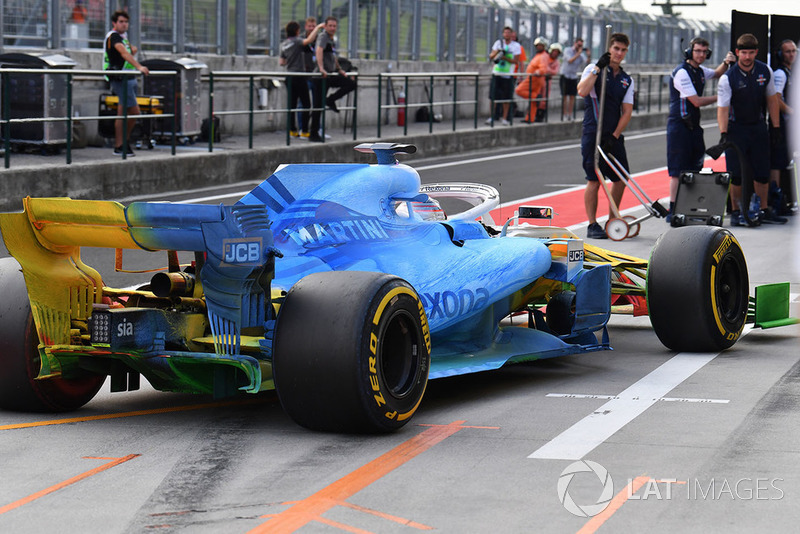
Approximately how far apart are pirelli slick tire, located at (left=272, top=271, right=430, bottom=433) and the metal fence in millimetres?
14175

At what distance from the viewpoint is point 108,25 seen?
22.8 m

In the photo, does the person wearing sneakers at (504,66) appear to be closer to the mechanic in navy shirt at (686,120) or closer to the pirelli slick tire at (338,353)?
the mechanic in navy shirt at (686,120)

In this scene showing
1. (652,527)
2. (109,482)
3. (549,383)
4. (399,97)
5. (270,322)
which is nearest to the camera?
(652,527)

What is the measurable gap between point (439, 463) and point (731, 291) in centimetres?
350

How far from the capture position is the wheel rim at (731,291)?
858 cm

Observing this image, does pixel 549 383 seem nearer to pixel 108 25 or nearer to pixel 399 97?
pixel 108 25

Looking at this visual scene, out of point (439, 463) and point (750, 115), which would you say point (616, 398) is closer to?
point (439, 463)

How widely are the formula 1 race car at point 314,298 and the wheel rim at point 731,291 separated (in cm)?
12

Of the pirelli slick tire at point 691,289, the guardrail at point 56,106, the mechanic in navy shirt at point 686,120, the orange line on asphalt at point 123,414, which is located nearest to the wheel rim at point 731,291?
the pirelli slick tire at point 691,289

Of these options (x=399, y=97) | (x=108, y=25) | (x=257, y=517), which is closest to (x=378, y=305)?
(x=257, y=517)

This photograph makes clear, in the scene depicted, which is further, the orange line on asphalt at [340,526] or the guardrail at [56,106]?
the guardrail at [56,106]

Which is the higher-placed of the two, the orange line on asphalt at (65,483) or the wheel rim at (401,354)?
the wheel rim at (401,354)

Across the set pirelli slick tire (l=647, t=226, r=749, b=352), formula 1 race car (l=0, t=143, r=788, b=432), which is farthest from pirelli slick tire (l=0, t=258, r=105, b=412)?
pirelli slick tire (l=647, t=226, r=749, b=352)

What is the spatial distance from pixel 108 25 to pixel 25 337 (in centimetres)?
1687
